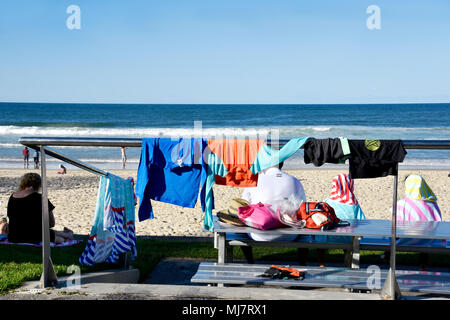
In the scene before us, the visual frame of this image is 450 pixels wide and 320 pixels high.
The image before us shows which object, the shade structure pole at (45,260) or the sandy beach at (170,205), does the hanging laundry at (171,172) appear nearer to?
the shade structure pole at (45,260)

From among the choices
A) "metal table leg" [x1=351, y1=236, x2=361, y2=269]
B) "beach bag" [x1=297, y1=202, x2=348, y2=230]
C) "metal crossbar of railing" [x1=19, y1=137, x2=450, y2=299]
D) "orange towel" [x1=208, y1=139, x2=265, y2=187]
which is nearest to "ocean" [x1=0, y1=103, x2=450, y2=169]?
"orange towel" [x1=208, y1=139, x2=265, y2=187]

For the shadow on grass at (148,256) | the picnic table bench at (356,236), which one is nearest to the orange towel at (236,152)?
the picnic table bench at (356,236)

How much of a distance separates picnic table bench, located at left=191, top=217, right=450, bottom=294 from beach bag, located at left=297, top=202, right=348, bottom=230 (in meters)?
0.06

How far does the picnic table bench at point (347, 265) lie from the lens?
3.38 metres

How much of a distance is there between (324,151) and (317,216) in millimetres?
774

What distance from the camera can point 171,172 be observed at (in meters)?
4.03

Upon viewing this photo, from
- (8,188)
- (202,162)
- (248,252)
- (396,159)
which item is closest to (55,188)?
(8,188)

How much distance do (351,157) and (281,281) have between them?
0.99 meters

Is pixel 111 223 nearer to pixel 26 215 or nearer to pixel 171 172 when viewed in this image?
pixel 171 172

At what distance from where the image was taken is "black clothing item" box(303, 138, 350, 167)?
3443 millimetres

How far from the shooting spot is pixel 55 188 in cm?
1530

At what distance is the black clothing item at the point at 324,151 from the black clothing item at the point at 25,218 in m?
3.57
